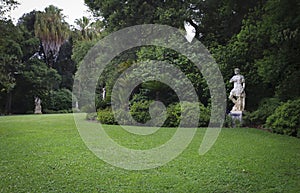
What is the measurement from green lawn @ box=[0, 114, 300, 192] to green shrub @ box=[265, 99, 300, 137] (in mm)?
1732

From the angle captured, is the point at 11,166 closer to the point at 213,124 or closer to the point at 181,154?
the point at 181,154

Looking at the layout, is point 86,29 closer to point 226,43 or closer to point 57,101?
point 57,101

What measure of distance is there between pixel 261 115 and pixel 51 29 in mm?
20485

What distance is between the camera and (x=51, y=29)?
26.1m

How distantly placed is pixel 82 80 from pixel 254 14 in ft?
47.4

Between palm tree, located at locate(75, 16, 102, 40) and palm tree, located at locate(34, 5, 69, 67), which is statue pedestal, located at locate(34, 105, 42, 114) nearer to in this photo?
palm tree, located at locate(34, 5, 69, 67)

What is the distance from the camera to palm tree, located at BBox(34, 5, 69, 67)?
25547 mm

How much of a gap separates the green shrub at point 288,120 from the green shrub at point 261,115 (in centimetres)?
148

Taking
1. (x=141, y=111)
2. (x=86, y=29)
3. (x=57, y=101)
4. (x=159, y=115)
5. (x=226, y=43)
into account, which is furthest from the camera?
(x=86, y=29)

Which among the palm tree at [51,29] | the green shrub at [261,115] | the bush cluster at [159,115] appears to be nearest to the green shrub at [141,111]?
the bush cluster at [159,115]

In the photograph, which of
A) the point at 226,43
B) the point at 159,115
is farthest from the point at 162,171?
the point at 226,43

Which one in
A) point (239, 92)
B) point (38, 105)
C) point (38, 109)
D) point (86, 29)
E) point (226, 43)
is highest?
point (86, 29)

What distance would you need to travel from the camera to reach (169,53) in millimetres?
13664

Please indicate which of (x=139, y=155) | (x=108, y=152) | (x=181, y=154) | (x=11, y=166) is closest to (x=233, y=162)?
(x=181, y=154)
